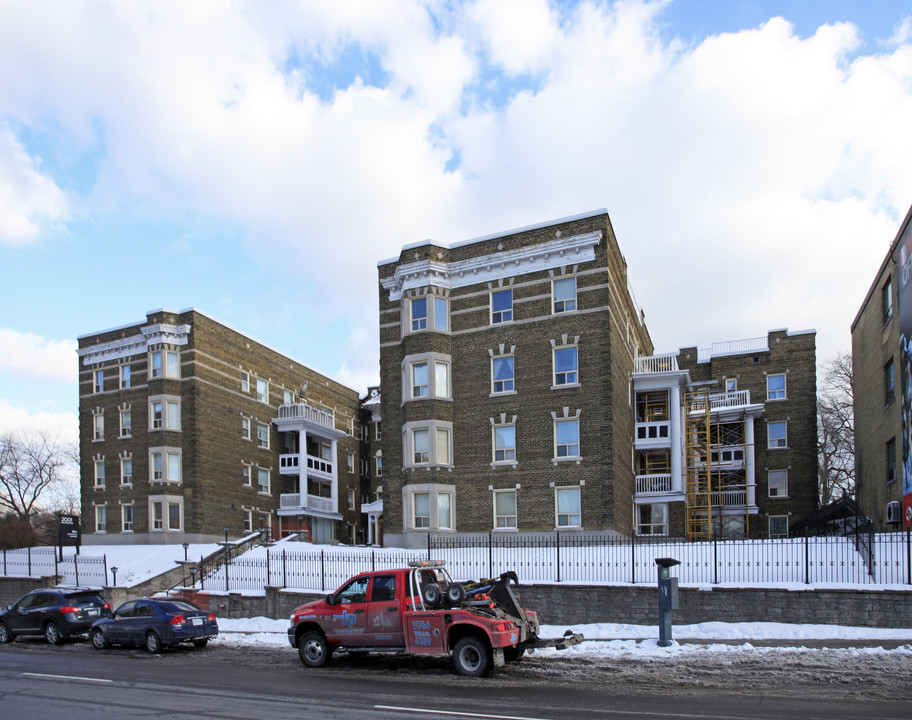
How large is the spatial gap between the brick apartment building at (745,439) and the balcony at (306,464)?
70.1 ft

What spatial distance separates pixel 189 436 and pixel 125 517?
19.5 feet

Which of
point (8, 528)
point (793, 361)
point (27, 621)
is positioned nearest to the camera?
point (27, 621)

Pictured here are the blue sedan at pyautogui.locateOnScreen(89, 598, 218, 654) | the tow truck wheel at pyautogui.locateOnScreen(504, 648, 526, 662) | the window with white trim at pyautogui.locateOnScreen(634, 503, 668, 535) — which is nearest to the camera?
the tow truck wheel at pyautogui.locateOnScreen(504, 648, 526, 662)

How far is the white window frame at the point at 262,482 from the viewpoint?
4812 cm

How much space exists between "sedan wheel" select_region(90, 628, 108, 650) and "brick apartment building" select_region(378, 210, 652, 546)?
1472 cm

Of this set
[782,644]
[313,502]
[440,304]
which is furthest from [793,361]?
[782,644]

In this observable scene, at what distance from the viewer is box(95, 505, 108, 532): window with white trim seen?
44.7 metres

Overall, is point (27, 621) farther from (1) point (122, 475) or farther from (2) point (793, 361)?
(2) point (793, 361)

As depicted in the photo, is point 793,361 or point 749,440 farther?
point 793,361

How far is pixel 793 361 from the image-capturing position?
1906 inches

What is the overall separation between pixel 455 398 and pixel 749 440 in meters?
19.0

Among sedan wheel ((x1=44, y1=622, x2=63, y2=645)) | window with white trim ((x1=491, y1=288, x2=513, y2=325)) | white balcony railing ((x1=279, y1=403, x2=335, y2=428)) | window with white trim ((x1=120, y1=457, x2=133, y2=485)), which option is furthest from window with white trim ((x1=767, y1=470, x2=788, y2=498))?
sedan wheel ((x1=44, y1=622, x2=63, y2=645))

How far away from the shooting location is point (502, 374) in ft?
113

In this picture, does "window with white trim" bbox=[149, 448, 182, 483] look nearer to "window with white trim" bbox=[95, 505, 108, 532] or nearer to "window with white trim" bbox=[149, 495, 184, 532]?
"window with white trim" bbox=[149, 495, 184, 532]
